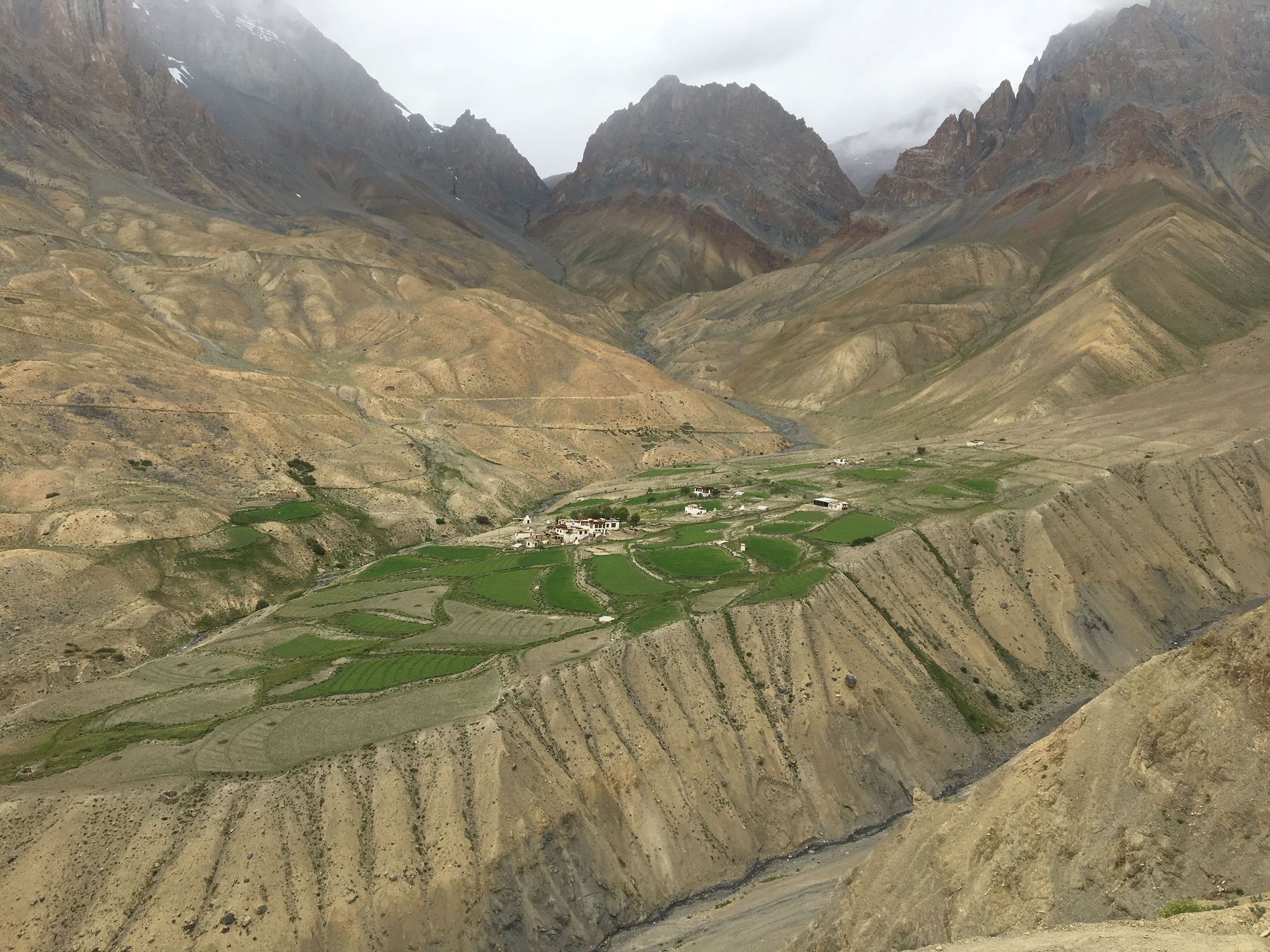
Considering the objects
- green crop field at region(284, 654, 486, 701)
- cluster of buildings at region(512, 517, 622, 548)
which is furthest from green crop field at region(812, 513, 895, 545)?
green crop field at region(284, 654, 486, 701)

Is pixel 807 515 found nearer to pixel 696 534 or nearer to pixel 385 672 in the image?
pixel 696 534

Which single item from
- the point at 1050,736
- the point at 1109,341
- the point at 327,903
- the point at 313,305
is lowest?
the point at 1050,736

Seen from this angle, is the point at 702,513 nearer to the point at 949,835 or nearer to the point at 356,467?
the point at 356,467

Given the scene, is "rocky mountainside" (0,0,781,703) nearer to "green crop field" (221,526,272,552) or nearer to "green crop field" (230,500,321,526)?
"green crop field" (221,526,272,552)

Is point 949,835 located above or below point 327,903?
below

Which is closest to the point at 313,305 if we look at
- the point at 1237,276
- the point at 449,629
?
the point at 449,629

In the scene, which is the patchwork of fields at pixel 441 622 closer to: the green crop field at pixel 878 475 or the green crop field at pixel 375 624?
the green crop field at pixel 375 624

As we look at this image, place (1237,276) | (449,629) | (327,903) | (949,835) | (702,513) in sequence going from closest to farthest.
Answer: (949,835)
(327,903)
(449,629)
(702,513)
(1237,276)
